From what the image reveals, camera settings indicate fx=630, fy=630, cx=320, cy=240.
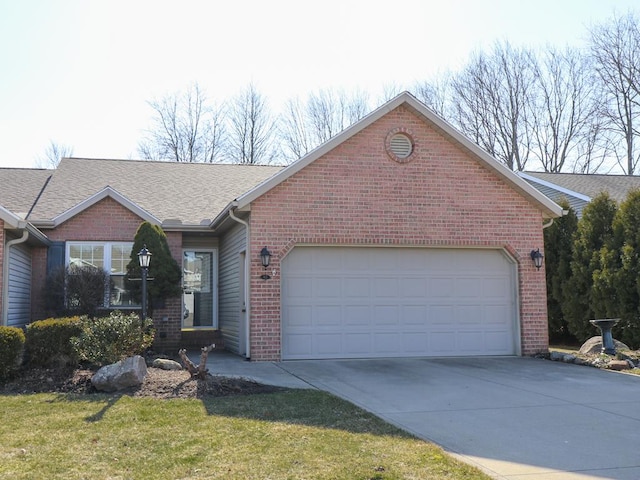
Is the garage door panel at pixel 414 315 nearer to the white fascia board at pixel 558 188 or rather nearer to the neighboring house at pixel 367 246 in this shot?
the neighboring house at pixel 367 246

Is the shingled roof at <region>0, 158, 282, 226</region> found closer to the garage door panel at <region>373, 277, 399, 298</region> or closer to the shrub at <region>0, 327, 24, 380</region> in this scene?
the garage door panel at <region>373, 277, 399, 298</region>

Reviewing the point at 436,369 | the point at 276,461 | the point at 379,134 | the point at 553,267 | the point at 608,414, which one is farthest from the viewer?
the point at 553,267

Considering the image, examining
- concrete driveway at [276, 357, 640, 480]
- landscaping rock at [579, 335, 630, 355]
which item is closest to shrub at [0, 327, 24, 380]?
concrete driveway at [276, 357, 640, 480]

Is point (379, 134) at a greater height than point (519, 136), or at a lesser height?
lesser

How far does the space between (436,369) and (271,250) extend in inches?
152

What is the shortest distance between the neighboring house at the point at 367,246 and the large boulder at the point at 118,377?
3.51 metres

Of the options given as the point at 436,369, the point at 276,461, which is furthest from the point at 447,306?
the point at 276,461

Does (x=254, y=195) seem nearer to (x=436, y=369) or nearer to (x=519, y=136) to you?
(x=436, y=369)

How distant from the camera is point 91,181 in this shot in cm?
1730

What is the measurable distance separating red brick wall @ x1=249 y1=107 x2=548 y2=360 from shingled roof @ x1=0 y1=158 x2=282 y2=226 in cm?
319

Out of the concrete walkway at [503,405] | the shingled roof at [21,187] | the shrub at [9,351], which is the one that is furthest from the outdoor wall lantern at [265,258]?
the shingled roof at [21,187]

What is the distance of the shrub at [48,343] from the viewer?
10.1 m

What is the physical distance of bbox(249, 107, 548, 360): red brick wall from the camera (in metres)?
12.4

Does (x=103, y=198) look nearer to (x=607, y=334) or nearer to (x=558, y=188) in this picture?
(x=607, y=334)
